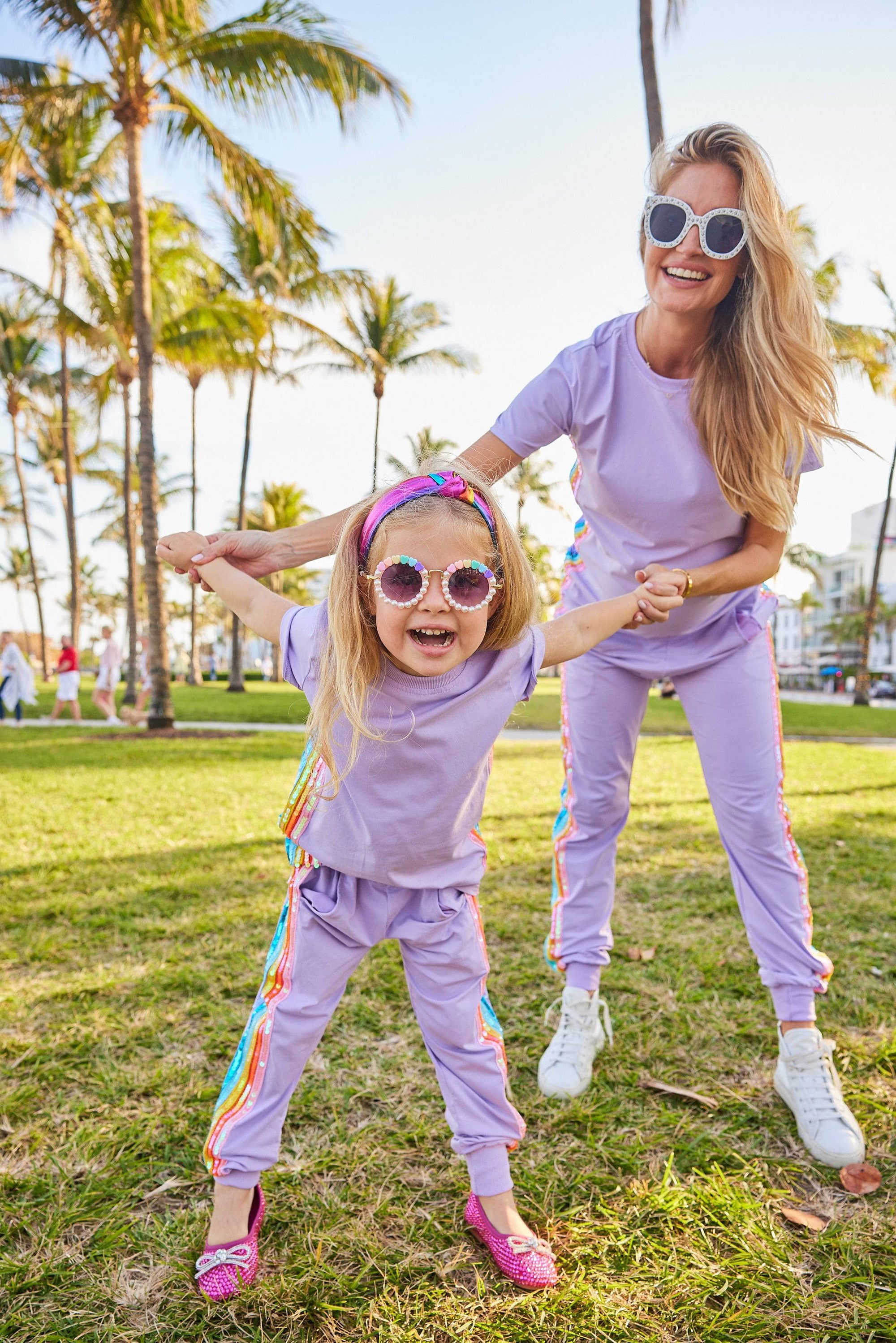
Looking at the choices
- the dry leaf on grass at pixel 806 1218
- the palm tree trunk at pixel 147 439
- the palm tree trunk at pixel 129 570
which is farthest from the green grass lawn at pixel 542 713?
the dry leaf on grass at pixel 806 1218

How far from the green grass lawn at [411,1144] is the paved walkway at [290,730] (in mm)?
8565

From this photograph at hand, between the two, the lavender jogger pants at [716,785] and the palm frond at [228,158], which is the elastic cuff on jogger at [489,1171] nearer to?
the lavender jogger pants at [716,785]

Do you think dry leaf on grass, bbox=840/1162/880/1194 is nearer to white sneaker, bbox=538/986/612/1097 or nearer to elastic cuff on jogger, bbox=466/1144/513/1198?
white sneaker, bbox=538/986/612/1097

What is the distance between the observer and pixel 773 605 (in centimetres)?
246

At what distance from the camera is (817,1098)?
86.7 inches

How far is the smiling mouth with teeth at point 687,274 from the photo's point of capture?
2.06 m

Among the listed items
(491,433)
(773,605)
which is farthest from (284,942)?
(773,605)

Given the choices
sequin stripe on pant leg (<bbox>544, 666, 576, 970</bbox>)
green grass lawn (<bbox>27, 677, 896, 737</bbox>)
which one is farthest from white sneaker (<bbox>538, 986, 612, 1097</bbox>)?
green grass lawn (<bbox>27, 677, 896, 737</bbox>)

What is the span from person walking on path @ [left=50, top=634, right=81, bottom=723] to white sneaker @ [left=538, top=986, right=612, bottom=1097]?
543 inches

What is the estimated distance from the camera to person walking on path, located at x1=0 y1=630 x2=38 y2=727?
14.3 meters

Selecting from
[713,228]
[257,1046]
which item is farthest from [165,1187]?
[713,228]

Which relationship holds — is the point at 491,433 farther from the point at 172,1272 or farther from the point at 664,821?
the point at 664,821

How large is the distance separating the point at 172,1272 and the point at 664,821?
5.00 metres

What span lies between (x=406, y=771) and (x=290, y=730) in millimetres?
12195
